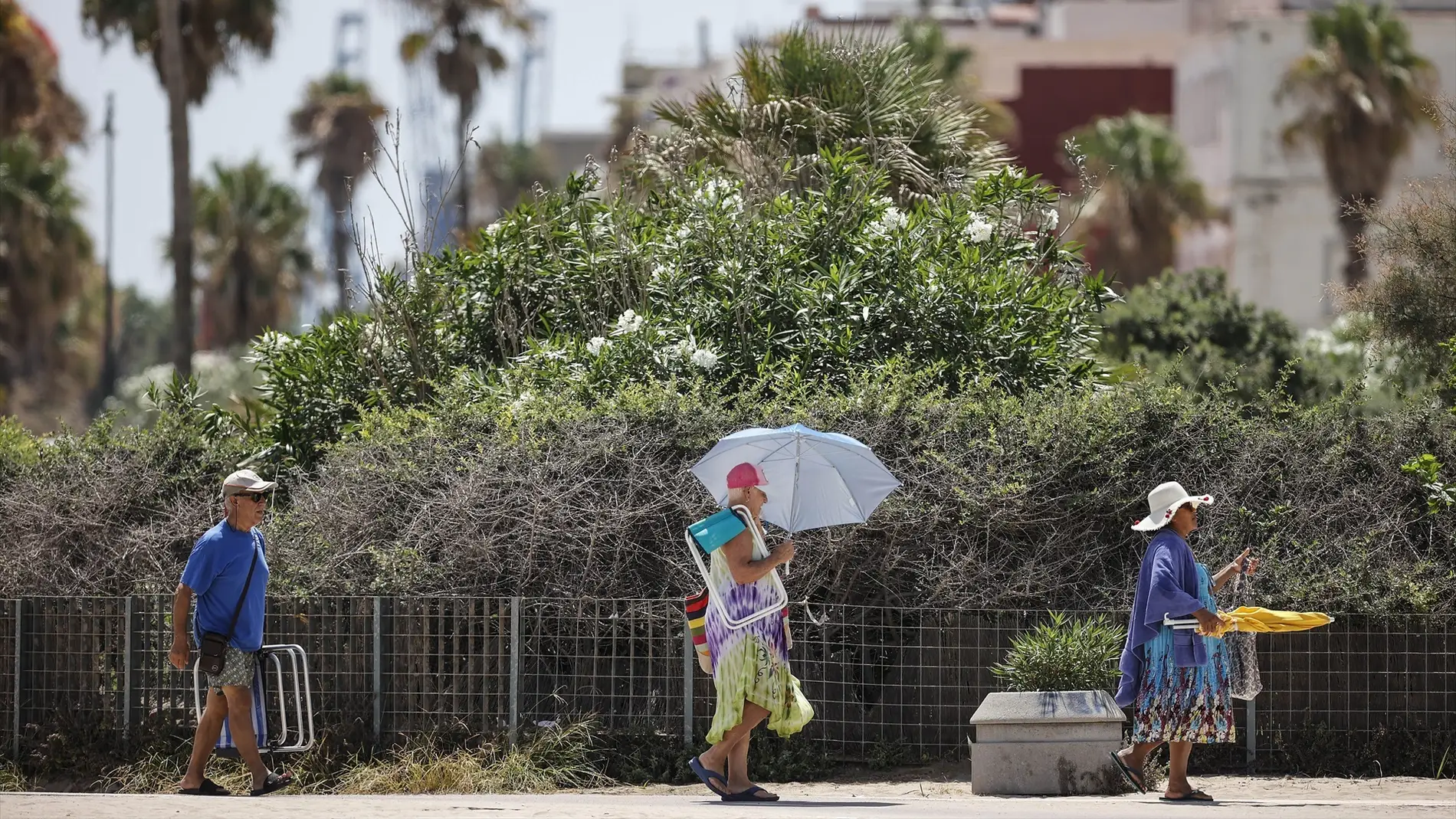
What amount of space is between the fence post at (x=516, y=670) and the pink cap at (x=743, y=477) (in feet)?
8.37

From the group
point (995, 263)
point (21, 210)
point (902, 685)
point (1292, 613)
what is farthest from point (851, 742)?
point (21, 210)

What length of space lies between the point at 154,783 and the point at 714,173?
258 inches

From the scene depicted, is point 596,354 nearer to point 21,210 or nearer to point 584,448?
point 584,448

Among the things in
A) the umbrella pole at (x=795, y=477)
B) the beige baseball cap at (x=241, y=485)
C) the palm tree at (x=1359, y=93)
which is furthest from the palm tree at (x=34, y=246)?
the umbrella pole at (x=795, y=477)

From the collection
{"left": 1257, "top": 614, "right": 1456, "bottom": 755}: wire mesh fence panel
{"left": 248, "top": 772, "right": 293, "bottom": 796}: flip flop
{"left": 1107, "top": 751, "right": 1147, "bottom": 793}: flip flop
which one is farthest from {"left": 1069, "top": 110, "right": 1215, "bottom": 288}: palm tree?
{"left": 248, "top": 772, "right": 293, "bottom": 796}: flip flop

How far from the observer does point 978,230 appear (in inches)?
552

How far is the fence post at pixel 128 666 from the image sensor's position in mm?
11625

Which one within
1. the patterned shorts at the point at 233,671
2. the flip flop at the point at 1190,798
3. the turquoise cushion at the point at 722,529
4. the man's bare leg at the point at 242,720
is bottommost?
the flip flop at the point at 1190,798

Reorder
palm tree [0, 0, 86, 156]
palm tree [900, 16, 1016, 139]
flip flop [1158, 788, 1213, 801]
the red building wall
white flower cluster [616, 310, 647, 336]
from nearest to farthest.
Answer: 1. flip flop [1158, 788, 1213, 801]
2. white flower cluster [616, 310, 647, 336]
3. palm tree [0, 0, 86, 156]
4. palm tree [900, 16, 1016, 139]
5. the red building wall

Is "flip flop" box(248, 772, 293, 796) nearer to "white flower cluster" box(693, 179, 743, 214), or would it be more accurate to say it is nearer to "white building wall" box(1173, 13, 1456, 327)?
"white flower cluster" box(693, 179, 743, 214)

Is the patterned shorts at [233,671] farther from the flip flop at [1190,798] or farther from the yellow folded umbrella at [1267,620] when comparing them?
the yellow folded umbrella at [1267,620]

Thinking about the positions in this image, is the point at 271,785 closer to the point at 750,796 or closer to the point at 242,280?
the point at 750,796

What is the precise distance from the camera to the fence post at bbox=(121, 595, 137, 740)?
11625 millimetres

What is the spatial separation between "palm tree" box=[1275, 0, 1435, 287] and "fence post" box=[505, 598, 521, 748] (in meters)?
31.0
